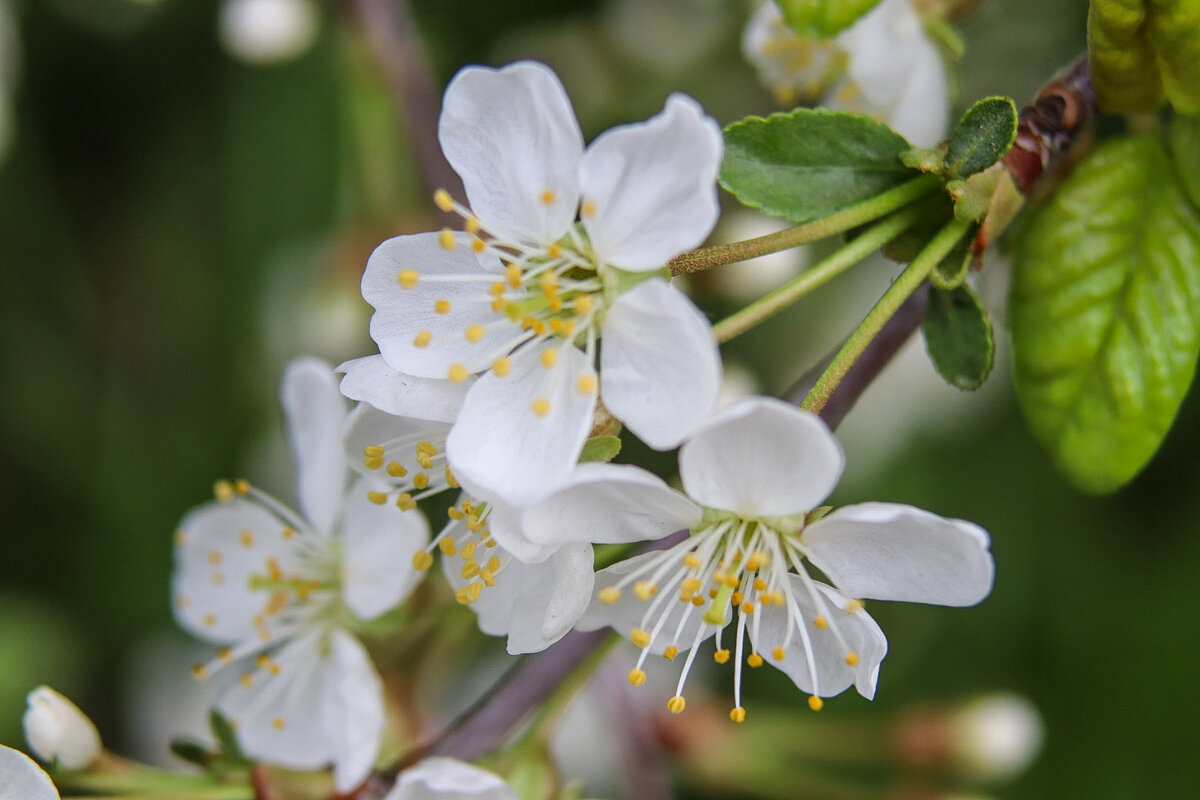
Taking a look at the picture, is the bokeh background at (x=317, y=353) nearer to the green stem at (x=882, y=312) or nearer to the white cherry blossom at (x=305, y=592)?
the white cherry blossom at (x=305, y=592)

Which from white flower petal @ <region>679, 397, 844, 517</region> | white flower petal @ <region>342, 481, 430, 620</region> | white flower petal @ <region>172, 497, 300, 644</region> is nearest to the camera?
white flower petal @ <region>679, 397, 844, 517</region>

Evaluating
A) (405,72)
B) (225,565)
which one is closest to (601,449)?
(225,565)

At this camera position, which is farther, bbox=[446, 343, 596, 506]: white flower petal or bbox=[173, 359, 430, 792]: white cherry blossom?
bbox=[173, 359, 430, 792]: white cherry blossom

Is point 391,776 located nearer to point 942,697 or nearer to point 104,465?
point 942,697

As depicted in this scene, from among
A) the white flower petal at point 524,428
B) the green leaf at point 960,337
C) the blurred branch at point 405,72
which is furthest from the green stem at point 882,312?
the blurred branch at point 405,72

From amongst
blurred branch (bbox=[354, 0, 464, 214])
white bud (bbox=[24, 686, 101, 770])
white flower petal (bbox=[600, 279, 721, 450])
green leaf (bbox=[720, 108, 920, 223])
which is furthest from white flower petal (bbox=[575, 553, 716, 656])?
blurred branch (bbox=[354, 0, 464, 214])

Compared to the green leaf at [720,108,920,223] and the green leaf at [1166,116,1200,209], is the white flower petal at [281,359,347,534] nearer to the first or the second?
the green leaf at [720,108,920,223]

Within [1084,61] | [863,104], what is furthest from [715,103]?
[1084,61]

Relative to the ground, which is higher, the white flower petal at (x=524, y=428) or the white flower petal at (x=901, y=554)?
the white flower petal at (x=524, y=428)
